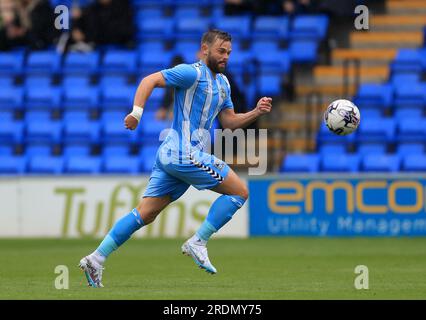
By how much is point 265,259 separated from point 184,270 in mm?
1659

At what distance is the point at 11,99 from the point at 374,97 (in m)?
6.50

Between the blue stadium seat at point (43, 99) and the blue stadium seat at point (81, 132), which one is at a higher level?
the blue stadium seat at point (43, 99)

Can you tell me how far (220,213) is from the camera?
9805 millimetres

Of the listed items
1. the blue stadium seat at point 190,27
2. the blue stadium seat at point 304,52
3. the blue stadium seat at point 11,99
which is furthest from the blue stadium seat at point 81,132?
the blue stadium seat at point 304,52

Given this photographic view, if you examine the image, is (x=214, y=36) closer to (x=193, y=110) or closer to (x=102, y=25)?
(x=193, y=110)

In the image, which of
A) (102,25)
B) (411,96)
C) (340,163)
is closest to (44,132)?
(102,25)

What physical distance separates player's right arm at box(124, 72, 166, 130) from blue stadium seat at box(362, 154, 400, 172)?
332 inches

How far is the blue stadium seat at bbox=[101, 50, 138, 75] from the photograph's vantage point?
20.2 metres

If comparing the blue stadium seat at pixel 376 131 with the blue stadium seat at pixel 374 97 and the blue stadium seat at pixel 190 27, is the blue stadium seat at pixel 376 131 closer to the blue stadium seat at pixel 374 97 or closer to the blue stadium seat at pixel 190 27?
the blue stadium seat at pixel 374 97

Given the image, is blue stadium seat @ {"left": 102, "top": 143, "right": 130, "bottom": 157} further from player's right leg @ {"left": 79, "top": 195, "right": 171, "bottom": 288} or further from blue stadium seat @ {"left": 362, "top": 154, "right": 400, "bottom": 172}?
player's right leg @ {"left": 79, "top": 195, "right": 171, "bottom": 288}

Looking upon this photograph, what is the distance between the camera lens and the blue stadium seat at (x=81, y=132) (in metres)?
19.3

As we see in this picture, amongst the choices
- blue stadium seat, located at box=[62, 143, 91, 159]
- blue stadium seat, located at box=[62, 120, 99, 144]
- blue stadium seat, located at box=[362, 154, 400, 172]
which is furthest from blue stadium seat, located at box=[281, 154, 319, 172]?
blue stadium seat, located at box=[62, 143, 91, 159]

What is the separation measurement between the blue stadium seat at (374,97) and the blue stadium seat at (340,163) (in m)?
1.26
